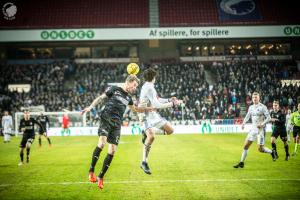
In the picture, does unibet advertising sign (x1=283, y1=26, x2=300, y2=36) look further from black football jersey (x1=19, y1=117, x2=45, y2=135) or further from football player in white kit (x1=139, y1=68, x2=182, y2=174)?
football player in white kit (x1=139, y1=68, x2=182, y2=174)

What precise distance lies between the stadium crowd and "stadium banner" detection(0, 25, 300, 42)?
3.27 m

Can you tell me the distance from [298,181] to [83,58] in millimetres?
42400

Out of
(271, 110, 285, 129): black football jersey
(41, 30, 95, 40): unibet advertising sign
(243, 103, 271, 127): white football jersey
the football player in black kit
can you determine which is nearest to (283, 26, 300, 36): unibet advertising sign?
(41, 30, 95, 40): unibet advertising sign

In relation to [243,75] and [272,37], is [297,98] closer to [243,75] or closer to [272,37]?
[243,75]

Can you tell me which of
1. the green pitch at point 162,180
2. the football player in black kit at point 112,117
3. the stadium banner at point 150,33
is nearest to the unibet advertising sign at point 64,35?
the stadium banner at point 150,33

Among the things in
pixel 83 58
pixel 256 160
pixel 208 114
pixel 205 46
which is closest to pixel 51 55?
pixel 83 58

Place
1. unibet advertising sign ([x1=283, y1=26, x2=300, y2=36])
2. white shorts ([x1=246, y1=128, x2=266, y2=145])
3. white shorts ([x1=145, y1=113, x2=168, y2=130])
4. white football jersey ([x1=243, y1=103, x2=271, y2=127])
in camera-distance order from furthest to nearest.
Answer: unibet advertising sign ([x1=283, y1=26, x2=300, y2=36]) → white football jersey ([x1=243, y1=103, x2=271, y2=127]) → white shorts ([x1=246, y1=128, x2=266, y2=145]) → white shorts ([x1=145, y1=113, x2=168, y2=130])

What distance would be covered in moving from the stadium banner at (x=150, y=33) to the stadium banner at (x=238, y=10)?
2.57 metres

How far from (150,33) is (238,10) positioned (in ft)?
40.7

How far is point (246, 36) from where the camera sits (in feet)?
152

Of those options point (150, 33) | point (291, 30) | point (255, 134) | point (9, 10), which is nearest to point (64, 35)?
point (9, 10)

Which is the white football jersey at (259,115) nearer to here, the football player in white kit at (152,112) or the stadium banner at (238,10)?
the football player in white kit at (152,112)

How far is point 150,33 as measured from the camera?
1804 inches

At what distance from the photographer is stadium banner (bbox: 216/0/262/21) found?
48634mm
